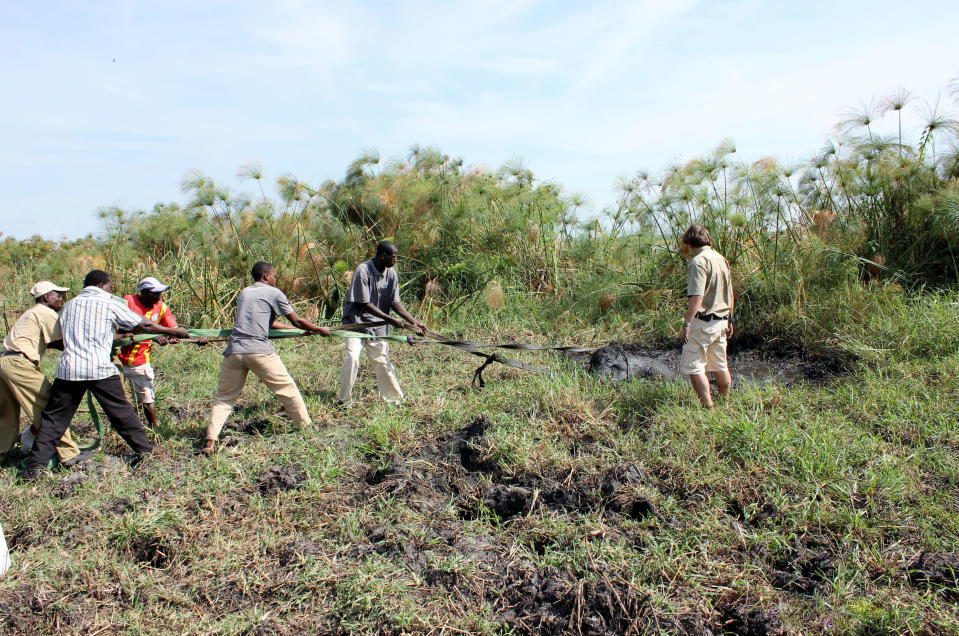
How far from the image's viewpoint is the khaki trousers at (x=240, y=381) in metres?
4.27

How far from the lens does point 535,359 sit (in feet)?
19.7

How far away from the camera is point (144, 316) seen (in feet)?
15.8

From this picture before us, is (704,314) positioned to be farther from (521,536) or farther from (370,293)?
(370,293)

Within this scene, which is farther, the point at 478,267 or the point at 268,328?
the point at 478,267

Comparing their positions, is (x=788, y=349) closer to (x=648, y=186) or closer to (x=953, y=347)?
(x=953, y=347)

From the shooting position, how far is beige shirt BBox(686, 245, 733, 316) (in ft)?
13.9

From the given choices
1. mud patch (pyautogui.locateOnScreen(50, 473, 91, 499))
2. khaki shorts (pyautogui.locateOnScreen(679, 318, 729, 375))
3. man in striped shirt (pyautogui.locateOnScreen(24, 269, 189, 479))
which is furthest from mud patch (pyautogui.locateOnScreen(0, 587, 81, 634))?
khaki shorts (pyautogui.locateOnScreen(679, 318, 729, 375))

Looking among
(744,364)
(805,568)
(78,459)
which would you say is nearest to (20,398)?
(78,459)

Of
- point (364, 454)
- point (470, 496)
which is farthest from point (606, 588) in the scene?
point (364, 454)

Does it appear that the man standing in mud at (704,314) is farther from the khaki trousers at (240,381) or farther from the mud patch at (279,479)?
the khaki trousers at (240,381)

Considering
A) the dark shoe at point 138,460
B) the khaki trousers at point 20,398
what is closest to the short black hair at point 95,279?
the khaki trousers at point 20,398

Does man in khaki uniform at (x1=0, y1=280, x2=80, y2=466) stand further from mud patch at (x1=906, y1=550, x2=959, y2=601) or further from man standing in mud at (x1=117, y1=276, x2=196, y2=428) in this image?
mud patch at (x1=906, y1=550, x2=959, y2=601)

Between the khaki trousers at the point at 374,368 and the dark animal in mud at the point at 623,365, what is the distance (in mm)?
1840

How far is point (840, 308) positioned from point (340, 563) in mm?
5121
